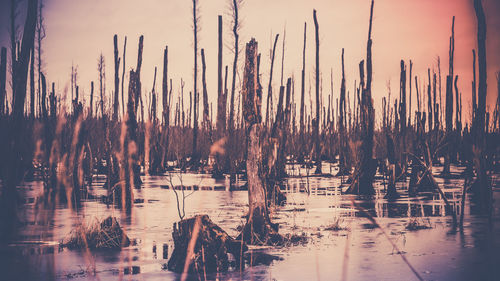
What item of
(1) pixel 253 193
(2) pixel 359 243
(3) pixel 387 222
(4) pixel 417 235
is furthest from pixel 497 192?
(1) pixel 253 193

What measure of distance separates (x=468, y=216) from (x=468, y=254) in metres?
3.24

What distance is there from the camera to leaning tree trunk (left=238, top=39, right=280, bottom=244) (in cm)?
691

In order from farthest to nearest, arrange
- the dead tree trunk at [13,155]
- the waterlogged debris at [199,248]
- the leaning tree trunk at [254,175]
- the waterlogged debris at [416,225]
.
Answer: the waterlogged debris at [416,225] → the dead tree trunk at [13,155] → the leaning tree trunk at [254,175] → the waterlogged debris at [199,248]

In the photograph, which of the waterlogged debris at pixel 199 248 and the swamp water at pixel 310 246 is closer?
the swamp water at pixel 310 246

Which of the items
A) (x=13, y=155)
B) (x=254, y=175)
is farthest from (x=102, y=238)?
(x=254, y=175)

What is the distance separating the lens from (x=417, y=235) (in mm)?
7453

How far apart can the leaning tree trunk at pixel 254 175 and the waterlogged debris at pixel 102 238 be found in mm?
1562

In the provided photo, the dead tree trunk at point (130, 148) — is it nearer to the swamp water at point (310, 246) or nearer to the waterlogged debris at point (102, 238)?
the swamp water at point (310, 246)

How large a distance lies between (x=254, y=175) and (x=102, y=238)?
2.13 metres

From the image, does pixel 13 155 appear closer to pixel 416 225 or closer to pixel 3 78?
pixel 416 225

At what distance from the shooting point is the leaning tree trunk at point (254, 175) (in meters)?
6.91

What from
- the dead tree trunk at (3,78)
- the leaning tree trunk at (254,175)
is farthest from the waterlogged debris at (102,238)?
the dead tree trunk at (3,78)

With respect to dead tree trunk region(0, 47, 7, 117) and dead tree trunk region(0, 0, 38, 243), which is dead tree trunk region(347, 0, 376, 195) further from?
dead tree trunk region(0, 47, 7, 117)

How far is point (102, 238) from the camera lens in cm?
676
